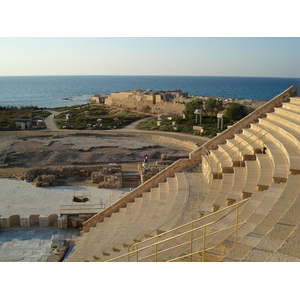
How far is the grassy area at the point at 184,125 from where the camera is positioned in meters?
33.5

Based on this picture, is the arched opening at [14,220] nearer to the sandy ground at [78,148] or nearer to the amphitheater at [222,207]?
the amphitheater at [222,207]

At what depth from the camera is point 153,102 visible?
170ft

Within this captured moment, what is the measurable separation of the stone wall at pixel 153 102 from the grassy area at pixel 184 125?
254 inches

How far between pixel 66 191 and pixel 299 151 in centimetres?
1185

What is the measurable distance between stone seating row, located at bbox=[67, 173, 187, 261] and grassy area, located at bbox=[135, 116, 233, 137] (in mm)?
19864

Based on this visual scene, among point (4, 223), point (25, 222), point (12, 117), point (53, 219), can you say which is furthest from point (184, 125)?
point (4, 223)

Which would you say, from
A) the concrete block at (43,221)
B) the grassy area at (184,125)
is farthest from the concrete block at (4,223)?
the grassy area at (184,125)

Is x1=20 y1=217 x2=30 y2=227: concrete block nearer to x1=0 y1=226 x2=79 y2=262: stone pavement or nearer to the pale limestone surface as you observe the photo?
x1=0 y1=226 x2=79 y2=262: stone pavement

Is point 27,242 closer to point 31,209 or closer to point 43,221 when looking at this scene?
point 43,221

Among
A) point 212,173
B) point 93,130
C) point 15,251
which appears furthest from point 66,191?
point 93,130

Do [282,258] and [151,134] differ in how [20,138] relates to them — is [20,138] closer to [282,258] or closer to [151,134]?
[151,134]

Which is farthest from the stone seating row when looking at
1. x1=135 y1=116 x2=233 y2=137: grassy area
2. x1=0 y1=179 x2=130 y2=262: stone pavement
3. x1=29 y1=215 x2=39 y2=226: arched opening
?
x1=135 y1=116 x2=233 y2=137: grassy area

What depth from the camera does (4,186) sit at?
18.4 metres

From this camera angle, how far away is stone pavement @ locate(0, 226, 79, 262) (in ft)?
38.2
